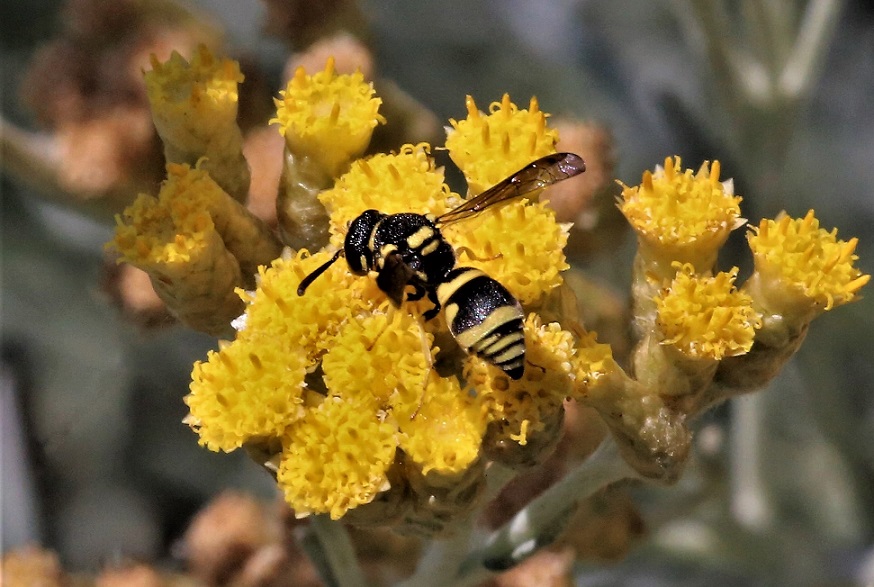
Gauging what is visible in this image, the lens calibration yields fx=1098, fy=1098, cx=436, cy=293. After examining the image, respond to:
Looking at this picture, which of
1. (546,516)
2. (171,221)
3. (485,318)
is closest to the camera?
(485,318)

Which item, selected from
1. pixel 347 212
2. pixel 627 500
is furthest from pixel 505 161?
pixel 627 500

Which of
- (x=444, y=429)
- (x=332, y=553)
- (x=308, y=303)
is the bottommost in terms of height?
(x=332, y=553)

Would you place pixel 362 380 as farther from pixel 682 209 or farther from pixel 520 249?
pixel 682 209

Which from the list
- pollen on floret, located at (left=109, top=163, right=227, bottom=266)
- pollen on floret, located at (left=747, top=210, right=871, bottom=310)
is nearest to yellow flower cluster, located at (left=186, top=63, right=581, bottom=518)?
pollen on floret, located at (left=109, top=163, right=227, bottom=266)

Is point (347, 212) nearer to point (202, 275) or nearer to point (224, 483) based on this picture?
point (202, 275)

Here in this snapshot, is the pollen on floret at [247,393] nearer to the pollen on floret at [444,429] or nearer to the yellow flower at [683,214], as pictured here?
the pollen on floret at [444,429]

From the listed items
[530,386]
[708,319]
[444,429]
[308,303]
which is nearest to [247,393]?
[308,303]

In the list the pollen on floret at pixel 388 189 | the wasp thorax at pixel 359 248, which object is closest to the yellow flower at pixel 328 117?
the pollen on floret at pixel 388 189
